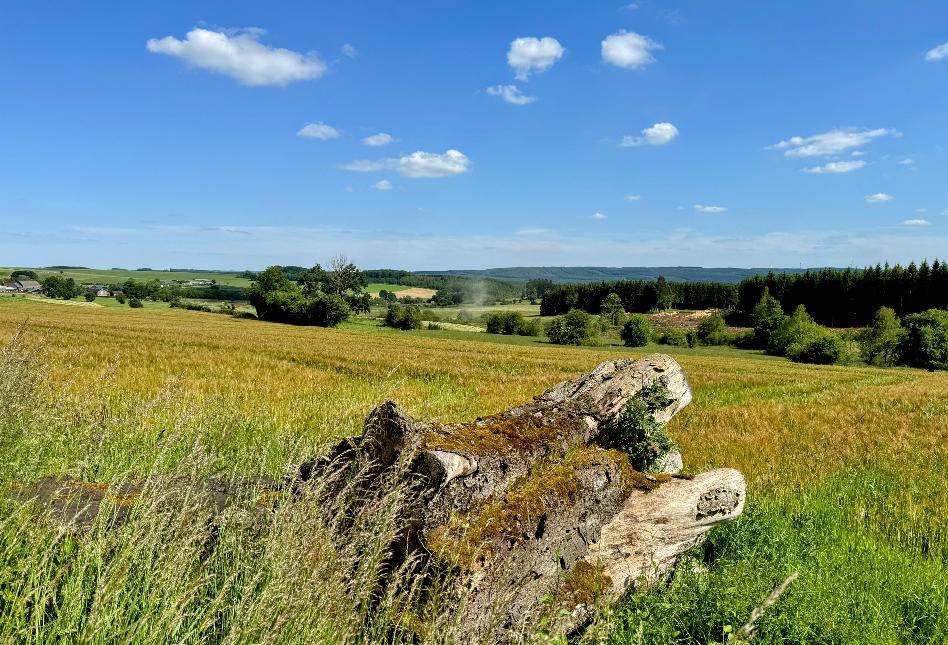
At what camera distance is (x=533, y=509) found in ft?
15.5

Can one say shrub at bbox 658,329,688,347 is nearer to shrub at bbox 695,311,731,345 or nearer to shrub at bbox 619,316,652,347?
shrub at bbox 695,311,731,345

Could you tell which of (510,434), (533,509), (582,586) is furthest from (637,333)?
(533,509)

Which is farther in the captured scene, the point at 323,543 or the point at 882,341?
the point at 882,341

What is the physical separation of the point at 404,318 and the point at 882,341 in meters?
67.0

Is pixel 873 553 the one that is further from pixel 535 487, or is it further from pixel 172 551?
pixel 172 551

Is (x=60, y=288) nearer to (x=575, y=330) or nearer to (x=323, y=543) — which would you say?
(x=575, y=330)

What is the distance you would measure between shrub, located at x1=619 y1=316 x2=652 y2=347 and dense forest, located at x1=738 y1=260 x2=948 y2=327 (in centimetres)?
3450

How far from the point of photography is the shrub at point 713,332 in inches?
3342

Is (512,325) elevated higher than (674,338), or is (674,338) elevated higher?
(512,325)

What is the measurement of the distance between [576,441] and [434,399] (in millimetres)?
10962

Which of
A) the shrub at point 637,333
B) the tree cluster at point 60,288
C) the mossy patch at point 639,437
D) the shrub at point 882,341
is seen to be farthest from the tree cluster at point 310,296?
the mossy patch at point 639,437

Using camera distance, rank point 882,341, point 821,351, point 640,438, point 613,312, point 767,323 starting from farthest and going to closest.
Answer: point 613,312 → point 767,323 → point 882,341 → point 821,351 → point 640,438

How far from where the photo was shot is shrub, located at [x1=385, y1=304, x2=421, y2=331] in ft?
305

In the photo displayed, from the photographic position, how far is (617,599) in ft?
16.3
